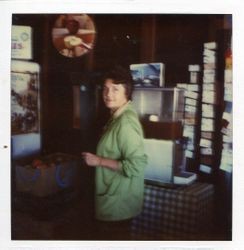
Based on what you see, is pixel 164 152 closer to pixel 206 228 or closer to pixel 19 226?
pixel 206 228

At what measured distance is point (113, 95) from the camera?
80 centimetres

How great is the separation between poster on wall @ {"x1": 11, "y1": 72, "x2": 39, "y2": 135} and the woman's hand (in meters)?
0.12

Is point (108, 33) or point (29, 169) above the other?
point (108, 33)

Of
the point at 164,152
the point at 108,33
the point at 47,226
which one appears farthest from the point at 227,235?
the point at 108,33

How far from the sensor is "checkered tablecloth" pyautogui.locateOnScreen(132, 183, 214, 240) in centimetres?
80

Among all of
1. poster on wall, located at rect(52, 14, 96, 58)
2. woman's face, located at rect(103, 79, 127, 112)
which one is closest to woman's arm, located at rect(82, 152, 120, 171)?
woman's face, located at rect(103, 79, 127, 112)

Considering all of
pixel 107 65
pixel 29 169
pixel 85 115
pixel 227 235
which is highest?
pixel 107 65

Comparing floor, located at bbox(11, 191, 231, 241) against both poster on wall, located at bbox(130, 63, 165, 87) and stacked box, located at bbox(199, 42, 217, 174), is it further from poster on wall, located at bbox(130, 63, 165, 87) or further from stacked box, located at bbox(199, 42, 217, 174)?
poster on wall, located at bbox(130, 63, 165, 87)

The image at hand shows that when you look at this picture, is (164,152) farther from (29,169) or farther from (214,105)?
(29,169)

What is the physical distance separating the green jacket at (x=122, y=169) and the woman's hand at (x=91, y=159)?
0.03 ft

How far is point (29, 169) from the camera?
31.4 inches

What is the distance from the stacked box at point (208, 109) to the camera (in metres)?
0.79

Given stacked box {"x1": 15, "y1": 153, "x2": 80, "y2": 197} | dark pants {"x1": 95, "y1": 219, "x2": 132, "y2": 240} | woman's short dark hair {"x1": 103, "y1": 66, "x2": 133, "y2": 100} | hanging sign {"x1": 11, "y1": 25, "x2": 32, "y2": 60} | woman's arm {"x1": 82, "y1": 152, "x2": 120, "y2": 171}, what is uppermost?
hanging sign {"x1": 11, "y1": 25, "x2": 32, "y2": 60}

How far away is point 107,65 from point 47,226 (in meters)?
0.35
